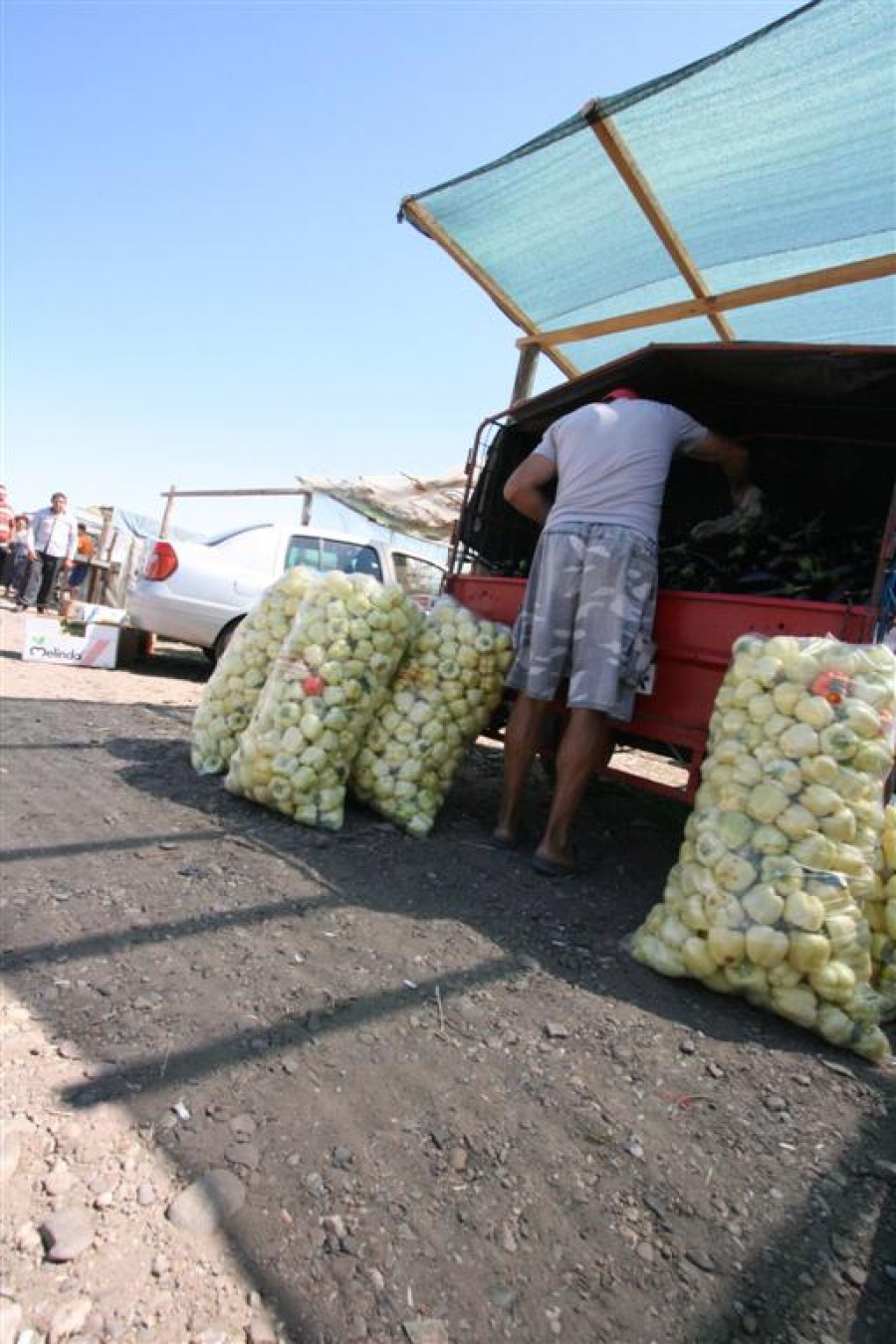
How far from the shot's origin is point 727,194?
13.9 ft

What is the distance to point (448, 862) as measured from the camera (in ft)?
9.48

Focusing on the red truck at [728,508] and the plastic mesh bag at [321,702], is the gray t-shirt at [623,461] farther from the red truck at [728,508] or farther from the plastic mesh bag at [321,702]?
the plastic mesh bag at [321,702]

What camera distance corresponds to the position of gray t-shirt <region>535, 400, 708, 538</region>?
2.92 metres

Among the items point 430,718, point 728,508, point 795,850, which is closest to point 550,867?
point 430,718

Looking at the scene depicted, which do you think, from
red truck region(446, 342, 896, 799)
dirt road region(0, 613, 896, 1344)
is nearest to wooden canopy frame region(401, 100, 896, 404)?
red truck region(446, 342, 896, 799)

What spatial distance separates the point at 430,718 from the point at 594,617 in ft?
2.74

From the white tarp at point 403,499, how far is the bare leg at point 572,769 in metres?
7.12

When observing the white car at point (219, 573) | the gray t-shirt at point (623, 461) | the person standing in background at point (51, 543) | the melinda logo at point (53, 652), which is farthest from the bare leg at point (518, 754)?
the person standing in background at point (51, 543)

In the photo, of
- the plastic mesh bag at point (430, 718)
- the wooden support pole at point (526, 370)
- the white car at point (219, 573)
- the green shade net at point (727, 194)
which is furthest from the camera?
the white car at point (219, 573)

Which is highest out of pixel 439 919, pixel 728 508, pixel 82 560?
pixel 728 508

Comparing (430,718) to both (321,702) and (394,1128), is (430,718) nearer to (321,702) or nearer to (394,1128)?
(321,702)

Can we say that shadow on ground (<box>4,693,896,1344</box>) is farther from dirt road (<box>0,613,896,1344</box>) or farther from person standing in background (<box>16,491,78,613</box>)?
person standing in background (<box>16,491,78,613</box>)

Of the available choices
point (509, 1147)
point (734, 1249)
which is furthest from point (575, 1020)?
point (734, 1249)

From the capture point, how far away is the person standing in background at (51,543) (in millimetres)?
10805
